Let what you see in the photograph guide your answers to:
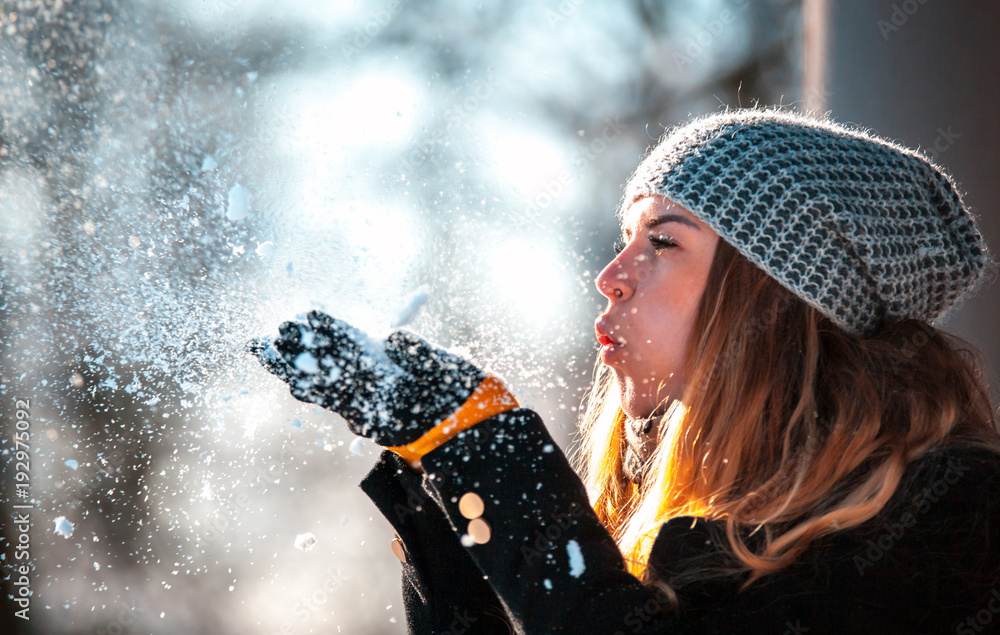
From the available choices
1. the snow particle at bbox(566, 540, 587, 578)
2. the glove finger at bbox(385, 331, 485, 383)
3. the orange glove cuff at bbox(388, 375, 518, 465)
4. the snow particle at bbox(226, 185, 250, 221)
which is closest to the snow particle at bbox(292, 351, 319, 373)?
the glove finger at bbox(385, 331, 485, 383)

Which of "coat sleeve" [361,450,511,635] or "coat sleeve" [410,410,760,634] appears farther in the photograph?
"coat sleeve" [361,450,511,635]

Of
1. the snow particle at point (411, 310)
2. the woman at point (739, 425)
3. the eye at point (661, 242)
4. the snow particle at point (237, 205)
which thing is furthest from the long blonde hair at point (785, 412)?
the snow particle at point (237, 205)

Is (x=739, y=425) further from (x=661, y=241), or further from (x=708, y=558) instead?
(x=661, y=241)

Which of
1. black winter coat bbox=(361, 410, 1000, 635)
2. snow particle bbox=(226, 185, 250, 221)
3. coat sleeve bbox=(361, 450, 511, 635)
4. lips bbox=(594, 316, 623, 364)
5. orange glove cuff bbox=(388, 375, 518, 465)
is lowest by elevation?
black winter coat bbox=(361, 410, 1000, 635)

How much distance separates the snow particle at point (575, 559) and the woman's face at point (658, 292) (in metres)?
0.51

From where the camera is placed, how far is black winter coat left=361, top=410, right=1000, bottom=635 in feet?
3.59

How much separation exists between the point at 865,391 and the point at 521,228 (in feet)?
8.85

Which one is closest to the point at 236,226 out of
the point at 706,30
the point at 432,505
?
the point at 432,505

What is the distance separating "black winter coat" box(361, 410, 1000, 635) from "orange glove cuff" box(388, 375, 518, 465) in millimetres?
23

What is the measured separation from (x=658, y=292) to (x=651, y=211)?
0.21m

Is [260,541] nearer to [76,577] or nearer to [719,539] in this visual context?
[76,577]

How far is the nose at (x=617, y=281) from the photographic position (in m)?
1.53

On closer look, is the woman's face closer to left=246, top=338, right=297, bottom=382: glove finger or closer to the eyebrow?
the eyebrow

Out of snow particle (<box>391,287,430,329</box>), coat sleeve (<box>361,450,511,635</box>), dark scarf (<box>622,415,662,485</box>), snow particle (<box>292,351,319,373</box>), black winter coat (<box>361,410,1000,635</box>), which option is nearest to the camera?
black winter coat (<box>361,410,1000,635</box>)
